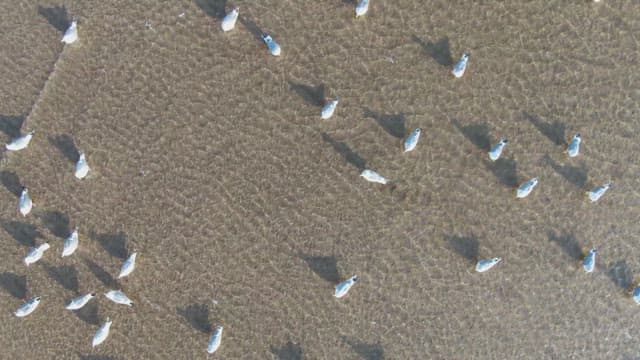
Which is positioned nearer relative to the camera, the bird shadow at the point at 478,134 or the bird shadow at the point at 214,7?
the bird shadow at the point at 478,134

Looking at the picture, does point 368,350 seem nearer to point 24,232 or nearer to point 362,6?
point 362,6

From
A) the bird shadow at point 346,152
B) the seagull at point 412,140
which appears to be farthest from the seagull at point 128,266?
the seagull at point 412,140

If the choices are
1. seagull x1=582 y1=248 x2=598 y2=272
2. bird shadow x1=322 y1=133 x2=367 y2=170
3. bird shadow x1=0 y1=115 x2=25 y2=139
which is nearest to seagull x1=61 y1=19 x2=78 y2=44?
bird shadow x1=0 y1=115 x2=25 y2=139

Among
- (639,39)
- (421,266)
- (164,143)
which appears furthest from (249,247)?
(639,39)

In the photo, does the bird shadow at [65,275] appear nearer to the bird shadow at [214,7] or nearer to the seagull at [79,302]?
the seagull at [79,302]

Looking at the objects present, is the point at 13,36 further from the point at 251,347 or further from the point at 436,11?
the point at 436,11

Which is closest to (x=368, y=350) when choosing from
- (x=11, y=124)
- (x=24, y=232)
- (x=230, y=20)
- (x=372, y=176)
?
(x=372, y=176)
